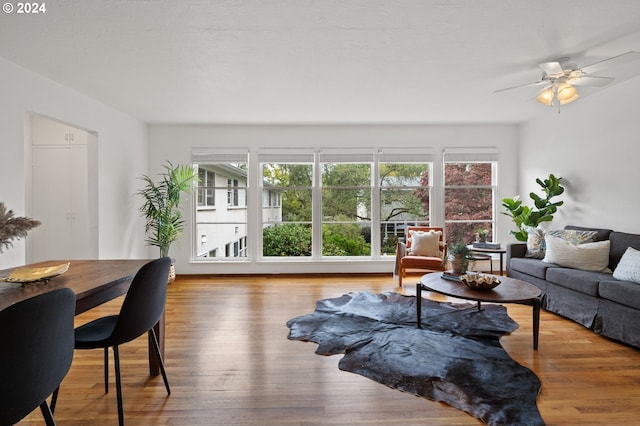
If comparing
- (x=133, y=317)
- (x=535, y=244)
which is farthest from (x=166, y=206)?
(x=535, y=244)

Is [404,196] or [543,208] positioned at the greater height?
[404,196]

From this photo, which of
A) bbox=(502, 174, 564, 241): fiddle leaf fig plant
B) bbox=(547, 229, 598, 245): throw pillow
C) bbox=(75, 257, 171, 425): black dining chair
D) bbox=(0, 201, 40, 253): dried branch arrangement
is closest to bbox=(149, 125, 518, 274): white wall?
bbox=(502, 174, 564, 241): fiddle leaf fig plant

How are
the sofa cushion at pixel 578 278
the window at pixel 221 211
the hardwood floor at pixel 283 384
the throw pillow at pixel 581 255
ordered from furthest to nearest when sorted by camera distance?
the window at pixel 221 211 → the throw pillow at pixel 581 255 → the sofa cushion at pixel 578 278 → the hardwood floor at pixel 283 384

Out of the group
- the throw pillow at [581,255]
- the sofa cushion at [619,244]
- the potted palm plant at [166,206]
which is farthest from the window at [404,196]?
the potted palm plant at [166,206]

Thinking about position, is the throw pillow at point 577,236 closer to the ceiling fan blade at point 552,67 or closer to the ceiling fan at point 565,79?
the ceiling fan at point 565,79

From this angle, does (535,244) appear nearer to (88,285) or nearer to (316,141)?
(316,141)

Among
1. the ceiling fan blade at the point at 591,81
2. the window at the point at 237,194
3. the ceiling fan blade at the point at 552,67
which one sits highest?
the ceiling fan blade at the point at 552,67

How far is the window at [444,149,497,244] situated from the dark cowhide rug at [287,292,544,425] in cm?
220

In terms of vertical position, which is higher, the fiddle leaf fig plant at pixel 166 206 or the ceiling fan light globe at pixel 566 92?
the ceiling fan light globe at pixel 566 92

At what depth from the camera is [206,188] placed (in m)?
5.78

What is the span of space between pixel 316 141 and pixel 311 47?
285cm

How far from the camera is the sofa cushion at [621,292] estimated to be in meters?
2.78

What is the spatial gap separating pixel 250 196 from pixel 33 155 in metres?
3.06

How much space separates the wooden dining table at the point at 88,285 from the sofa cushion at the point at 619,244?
453cm
